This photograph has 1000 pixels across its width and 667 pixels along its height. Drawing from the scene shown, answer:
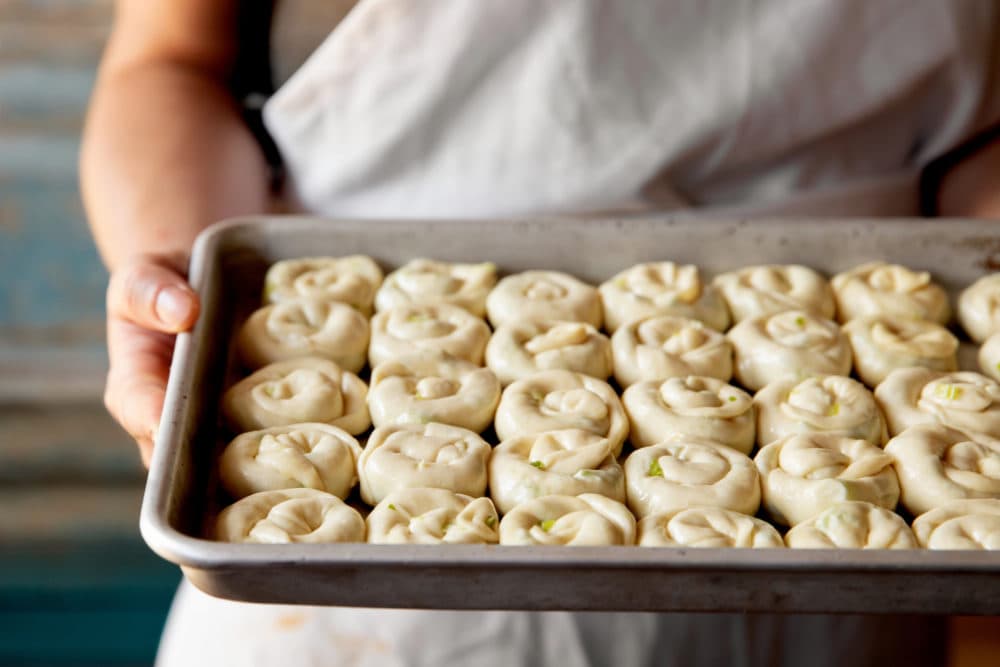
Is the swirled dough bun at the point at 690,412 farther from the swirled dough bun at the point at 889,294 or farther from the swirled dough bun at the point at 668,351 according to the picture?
the swirled dough bun at the point at 889,294

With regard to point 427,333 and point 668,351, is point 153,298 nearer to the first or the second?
point 427,333

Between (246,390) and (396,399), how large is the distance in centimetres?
14

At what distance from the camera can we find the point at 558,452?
97 centimetres

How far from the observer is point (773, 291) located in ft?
3.90

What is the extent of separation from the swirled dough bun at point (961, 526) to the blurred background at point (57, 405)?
5.38 ft

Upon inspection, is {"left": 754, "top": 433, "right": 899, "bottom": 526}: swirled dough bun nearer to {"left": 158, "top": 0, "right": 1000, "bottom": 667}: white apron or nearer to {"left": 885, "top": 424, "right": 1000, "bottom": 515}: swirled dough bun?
{"left": 885, "top": 424, "right": 1000, "bottom": 515}: swirled dough bun

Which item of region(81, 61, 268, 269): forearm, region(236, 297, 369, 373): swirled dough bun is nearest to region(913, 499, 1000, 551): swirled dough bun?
region(236, 297, 369, 373): swirled dough bun

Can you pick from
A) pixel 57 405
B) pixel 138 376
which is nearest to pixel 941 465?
pixel 138 376

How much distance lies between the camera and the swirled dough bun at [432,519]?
0.88 metres

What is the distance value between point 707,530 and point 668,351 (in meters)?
0.27

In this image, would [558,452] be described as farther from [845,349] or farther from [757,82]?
[757,82]

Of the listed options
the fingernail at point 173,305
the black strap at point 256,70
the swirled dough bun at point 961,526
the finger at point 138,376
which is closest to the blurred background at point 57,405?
the black strap at point 256,70

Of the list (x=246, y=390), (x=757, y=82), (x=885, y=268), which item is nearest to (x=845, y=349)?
(x=885, y=268)

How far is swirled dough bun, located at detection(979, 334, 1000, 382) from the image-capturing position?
1.12 metres
